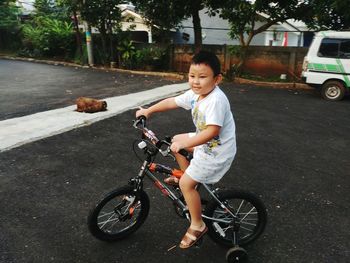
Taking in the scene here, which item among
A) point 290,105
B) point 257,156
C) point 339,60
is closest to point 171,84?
point 290,105

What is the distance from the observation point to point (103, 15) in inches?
602

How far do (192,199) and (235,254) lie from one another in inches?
25.2

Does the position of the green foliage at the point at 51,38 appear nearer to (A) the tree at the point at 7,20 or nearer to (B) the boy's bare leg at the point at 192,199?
(A) the tree at the point at 7,20

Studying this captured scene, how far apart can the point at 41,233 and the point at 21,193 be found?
949mm

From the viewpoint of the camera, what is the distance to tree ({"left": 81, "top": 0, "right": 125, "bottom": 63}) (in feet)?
49.4

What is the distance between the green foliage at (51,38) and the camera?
18453 mm

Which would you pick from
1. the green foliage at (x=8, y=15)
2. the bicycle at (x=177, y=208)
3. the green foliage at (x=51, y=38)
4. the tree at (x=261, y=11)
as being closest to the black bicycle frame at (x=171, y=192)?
the bicycle at (x=177, y=208)

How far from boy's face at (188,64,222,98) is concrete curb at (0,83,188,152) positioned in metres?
3.98

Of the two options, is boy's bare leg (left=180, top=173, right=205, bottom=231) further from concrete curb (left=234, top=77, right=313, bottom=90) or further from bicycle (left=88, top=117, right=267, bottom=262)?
concrete curb (left=234, top=77, right=313, bottom=90)

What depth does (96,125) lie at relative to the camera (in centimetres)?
686

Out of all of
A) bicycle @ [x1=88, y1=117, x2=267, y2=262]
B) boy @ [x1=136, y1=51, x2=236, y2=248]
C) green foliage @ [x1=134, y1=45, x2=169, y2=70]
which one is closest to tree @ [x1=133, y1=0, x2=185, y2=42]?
green foliage @ [x1=134, y1=45, x2=169, y2=70]

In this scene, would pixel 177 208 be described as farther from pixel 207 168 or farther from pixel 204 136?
pixel 204 136

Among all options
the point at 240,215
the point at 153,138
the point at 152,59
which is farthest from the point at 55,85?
the point at 240,215

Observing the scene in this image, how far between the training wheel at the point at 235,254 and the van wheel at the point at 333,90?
8.85m
